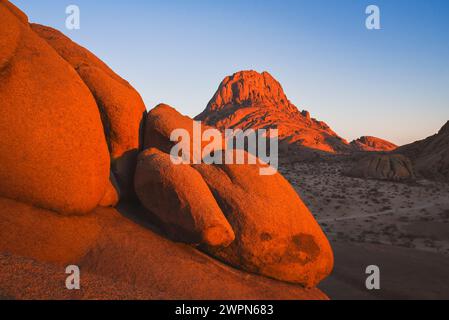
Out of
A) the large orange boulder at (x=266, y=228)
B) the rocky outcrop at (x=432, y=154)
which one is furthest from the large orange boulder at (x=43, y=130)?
the rocky outcrop at (x=432, y=154)

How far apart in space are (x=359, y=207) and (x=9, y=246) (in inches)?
767

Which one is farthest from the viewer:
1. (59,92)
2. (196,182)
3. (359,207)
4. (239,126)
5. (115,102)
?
(239,126)

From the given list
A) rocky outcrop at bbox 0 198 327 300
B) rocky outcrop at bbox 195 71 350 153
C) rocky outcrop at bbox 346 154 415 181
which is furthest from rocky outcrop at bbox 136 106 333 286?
rocky outcrop at bbox 195 71 350 153

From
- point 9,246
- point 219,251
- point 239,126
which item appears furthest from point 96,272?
point 239,126

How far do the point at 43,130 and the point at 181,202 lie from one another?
2510 millimetres

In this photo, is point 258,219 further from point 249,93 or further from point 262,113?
point 249,93

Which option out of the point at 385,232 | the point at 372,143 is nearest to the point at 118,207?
the point at 385,232

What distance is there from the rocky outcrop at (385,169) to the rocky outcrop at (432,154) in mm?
2577

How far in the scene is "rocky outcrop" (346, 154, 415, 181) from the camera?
30.0 m

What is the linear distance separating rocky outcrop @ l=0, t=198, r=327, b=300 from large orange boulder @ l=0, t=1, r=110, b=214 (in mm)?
360

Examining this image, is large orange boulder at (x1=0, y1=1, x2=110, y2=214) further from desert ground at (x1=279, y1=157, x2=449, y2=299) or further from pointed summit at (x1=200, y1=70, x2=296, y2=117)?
pointed summit at (x1=200, y1=70, x2=296, y2=117)

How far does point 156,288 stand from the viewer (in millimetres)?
4559
